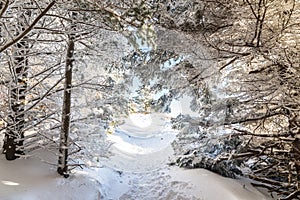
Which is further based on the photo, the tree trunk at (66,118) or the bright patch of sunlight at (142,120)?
the bright patch of sunlight at (142,120)

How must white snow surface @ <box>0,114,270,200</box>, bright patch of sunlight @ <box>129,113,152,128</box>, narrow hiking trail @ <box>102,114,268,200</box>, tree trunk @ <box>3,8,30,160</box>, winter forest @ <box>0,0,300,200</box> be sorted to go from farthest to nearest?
bright patch of sunlight @ <box>129,113,152,128</box> < narrow hiking trail @ <box>102,114,268,200</box> < tree trunk @ <box>3,8,30,160</box> < white snow surface @ <box>0,114,270,200</box> < winter forest @ <box>0,0,300,200</box>

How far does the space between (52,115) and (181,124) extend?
9.50ft

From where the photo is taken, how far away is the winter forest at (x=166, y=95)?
4211 mm

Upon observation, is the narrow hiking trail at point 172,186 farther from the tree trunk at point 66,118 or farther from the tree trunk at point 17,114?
the tree trunk at point 17,114

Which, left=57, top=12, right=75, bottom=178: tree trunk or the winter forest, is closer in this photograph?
the winter forest

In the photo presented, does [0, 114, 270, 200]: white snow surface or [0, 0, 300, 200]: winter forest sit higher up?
[0, 0, 300, 200]: winter forest

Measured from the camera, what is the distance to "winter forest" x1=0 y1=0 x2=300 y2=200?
4211 millimetres

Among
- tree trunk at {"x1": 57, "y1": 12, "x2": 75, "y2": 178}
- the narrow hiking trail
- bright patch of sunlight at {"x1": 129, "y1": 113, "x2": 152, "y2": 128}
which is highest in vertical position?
tree trunk at {"x1": 57, "y1": 12, "x2": 75, "y2": 178}

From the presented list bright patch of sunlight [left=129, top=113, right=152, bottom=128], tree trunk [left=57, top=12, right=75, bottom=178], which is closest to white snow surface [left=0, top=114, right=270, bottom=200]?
tree trunk [left=57, top=12, right=75, bottom=178]

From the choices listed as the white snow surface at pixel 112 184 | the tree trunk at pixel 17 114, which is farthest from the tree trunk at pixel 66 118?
the tree trunk at pixel 17 114

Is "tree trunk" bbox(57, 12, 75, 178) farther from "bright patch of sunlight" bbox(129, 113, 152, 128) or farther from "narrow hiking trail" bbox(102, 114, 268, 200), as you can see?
"bright patch of sunlight" bbox(129, 113, 152, 128)

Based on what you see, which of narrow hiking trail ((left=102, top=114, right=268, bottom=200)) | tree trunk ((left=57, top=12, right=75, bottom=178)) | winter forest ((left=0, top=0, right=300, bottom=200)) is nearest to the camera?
winter forest ((left=0, top=0, right=300, bottom=200))

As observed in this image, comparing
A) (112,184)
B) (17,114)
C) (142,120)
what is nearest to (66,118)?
(17,114)

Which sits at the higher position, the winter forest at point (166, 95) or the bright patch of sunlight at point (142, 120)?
the winter forest at point (166, 95)
